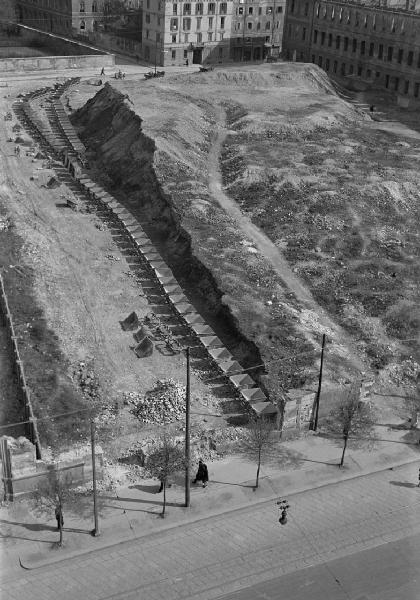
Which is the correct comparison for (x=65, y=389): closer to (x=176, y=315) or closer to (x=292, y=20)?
(x=176, y=315)

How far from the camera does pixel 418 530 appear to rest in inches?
914

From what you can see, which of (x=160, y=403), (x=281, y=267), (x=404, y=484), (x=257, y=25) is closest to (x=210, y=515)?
(x=160, y=403)

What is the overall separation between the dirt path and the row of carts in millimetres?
4550

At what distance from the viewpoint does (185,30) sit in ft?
310

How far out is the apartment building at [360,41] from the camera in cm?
8675

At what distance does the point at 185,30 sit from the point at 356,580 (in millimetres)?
86479

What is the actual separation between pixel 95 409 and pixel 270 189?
2699 cm

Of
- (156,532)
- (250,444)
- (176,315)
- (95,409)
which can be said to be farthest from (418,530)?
(176,315)

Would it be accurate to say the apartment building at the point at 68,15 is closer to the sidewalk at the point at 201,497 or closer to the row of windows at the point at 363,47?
the row of windows at the point at 363,47

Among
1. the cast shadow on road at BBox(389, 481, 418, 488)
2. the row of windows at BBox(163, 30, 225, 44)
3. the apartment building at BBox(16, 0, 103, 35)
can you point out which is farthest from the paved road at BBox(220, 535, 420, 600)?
the apartment building at BBox(16, 0, 103, 35)

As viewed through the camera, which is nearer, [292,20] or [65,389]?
[65,389]

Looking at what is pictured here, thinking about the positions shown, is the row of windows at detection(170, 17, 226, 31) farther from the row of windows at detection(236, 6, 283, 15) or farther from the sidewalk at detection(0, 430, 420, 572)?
the sidewalk at detection(0, 430, 420, 572)

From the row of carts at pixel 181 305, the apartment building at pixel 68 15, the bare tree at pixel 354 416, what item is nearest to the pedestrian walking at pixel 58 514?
the row of carts at pixel 181 305

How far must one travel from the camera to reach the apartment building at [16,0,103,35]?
10775cm
